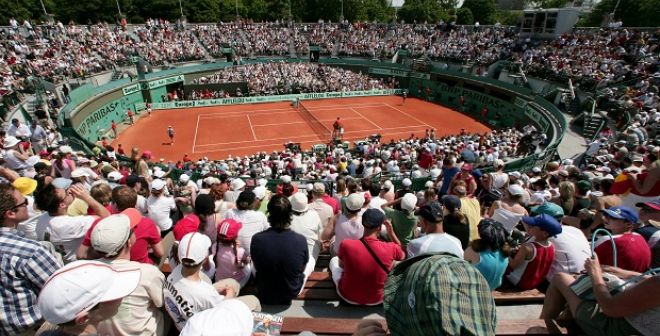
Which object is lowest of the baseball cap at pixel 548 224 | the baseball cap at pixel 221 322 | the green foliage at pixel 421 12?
the baseball cap at pixel 548 224

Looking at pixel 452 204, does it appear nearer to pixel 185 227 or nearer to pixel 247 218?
pixel 247 218

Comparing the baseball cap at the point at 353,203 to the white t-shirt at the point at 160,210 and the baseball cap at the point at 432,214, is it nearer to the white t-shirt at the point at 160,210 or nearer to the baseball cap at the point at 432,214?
the baseball cap at the point at 432,214

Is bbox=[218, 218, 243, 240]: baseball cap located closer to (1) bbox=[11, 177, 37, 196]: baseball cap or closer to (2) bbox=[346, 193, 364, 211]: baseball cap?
(2) bbox=[346, 193, 364, 211]: baseball cap

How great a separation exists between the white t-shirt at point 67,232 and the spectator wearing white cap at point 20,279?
1.25 m

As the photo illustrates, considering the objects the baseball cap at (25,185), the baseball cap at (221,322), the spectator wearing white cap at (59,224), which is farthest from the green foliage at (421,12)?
the baseball cap at (221,322)

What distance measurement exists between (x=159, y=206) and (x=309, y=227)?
3221 mm

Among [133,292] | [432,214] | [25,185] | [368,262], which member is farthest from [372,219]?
[25,185]

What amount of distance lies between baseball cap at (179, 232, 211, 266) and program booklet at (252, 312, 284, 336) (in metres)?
0.75

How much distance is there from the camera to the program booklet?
3.13 m

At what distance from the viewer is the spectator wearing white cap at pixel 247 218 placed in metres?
4.90

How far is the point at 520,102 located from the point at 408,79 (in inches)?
646

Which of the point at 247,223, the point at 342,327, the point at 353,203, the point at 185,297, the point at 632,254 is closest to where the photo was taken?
the point at 185,297

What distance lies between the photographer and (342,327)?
→ 3439mm

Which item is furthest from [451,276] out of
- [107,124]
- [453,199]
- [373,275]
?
[107,124]
